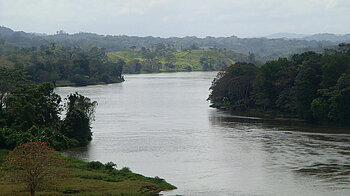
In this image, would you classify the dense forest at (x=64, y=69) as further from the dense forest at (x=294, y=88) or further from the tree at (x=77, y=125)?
the tree at (x=77, y=125)

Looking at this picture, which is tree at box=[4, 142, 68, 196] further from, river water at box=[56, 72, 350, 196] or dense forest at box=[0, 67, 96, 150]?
dense forest at box=[0, 67, 96, 150]

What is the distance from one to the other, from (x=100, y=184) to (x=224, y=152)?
16178 millimetres

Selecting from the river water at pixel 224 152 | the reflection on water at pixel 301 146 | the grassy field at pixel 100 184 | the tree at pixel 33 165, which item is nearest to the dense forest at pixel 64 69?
the river water at pixel 224 152

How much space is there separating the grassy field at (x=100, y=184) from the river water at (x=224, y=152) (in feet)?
5.74

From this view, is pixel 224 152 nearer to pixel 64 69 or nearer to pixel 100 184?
pixel 100 184

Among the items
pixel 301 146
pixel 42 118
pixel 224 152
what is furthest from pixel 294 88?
pixel 42 118

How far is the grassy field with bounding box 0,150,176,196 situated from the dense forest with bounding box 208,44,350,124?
107 feet

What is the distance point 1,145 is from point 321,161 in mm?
26395

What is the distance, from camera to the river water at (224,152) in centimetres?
2955

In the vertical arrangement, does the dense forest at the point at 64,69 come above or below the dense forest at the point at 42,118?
above

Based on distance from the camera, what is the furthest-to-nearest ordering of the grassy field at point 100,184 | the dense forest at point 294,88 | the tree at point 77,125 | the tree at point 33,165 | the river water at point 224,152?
the dense forest at point 294,88 → the tree at point 77,125 → the river water at point 224,152 → the grassy field at point 100,184 → the tree at point 33,165

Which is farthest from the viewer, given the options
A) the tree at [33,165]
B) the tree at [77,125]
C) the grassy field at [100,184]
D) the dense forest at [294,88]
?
the dense forest at [294,88]

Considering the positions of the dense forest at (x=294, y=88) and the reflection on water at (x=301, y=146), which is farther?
the dense forest at (x=294, y=88)

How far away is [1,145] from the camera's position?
37.0 metres
